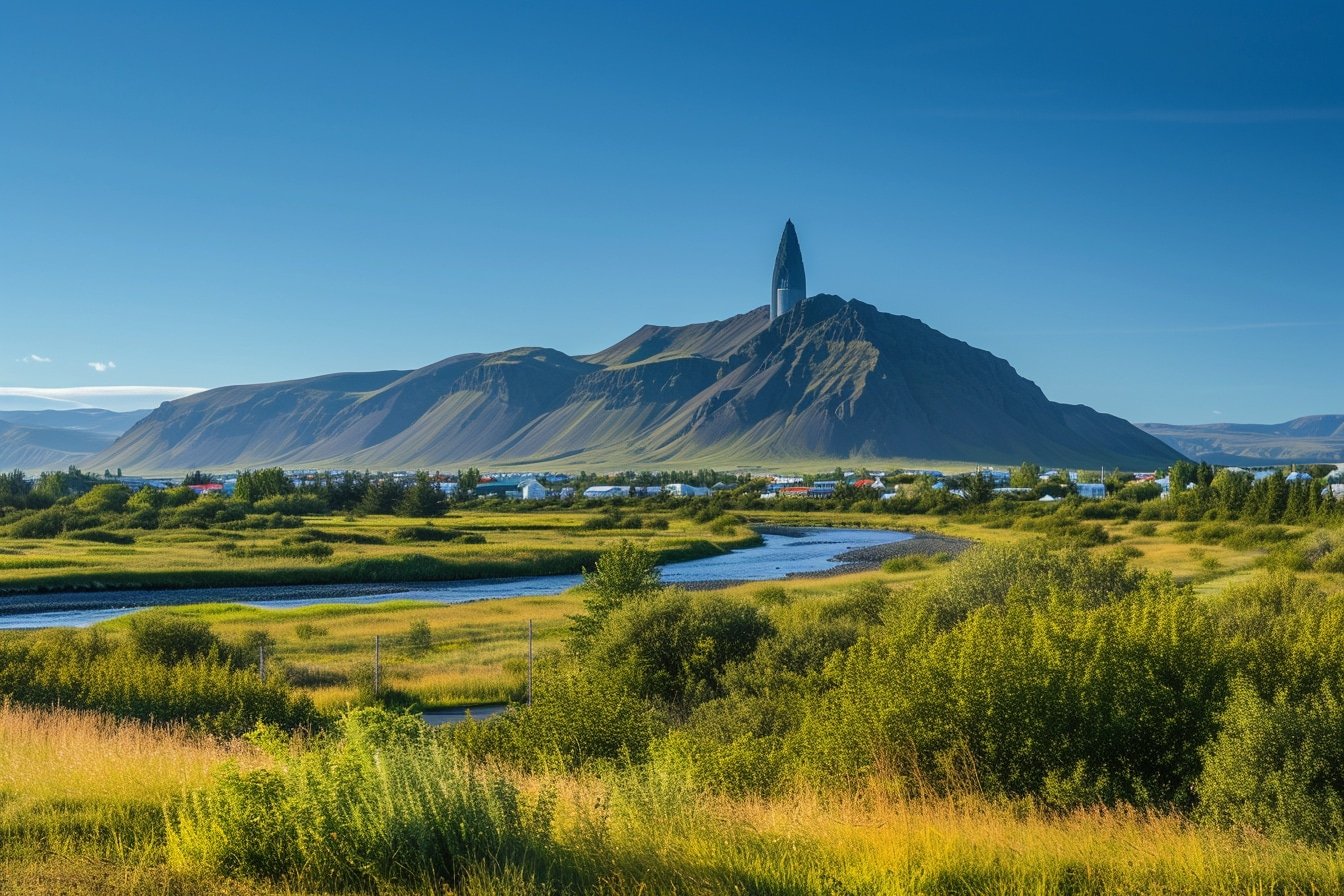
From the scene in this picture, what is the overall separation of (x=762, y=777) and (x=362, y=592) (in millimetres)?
56031

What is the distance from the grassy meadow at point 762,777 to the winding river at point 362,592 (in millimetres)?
35137

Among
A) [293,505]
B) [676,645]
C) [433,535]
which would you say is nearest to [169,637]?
[676,645]

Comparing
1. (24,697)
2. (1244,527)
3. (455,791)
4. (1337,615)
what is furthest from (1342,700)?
(1244,527)

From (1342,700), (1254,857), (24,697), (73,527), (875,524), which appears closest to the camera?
(1254,857)

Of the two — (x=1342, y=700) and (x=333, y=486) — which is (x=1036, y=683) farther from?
(x=333, y=486)

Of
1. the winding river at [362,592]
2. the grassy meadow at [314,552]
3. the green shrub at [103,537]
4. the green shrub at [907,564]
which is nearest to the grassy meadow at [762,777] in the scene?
the grassy meadow at [314,552]

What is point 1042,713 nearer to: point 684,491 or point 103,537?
point 103,537

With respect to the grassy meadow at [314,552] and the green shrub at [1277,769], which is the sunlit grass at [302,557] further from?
the green shrub at [1277,769]

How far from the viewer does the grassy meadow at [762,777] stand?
7.66 meters

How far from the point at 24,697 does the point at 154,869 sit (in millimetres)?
13420

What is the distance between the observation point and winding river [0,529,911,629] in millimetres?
53719

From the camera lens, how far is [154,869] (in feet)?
25.3

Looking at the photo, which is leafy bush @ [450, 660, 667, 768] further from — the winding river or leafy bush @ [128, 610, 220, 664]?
the winding river

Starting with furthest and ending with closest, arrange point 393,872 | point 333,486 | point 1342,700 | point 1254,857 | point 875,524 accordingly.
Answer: point 333,486 < point 875,524 < point 1342,700 < point 1254,857 < point 393,872
